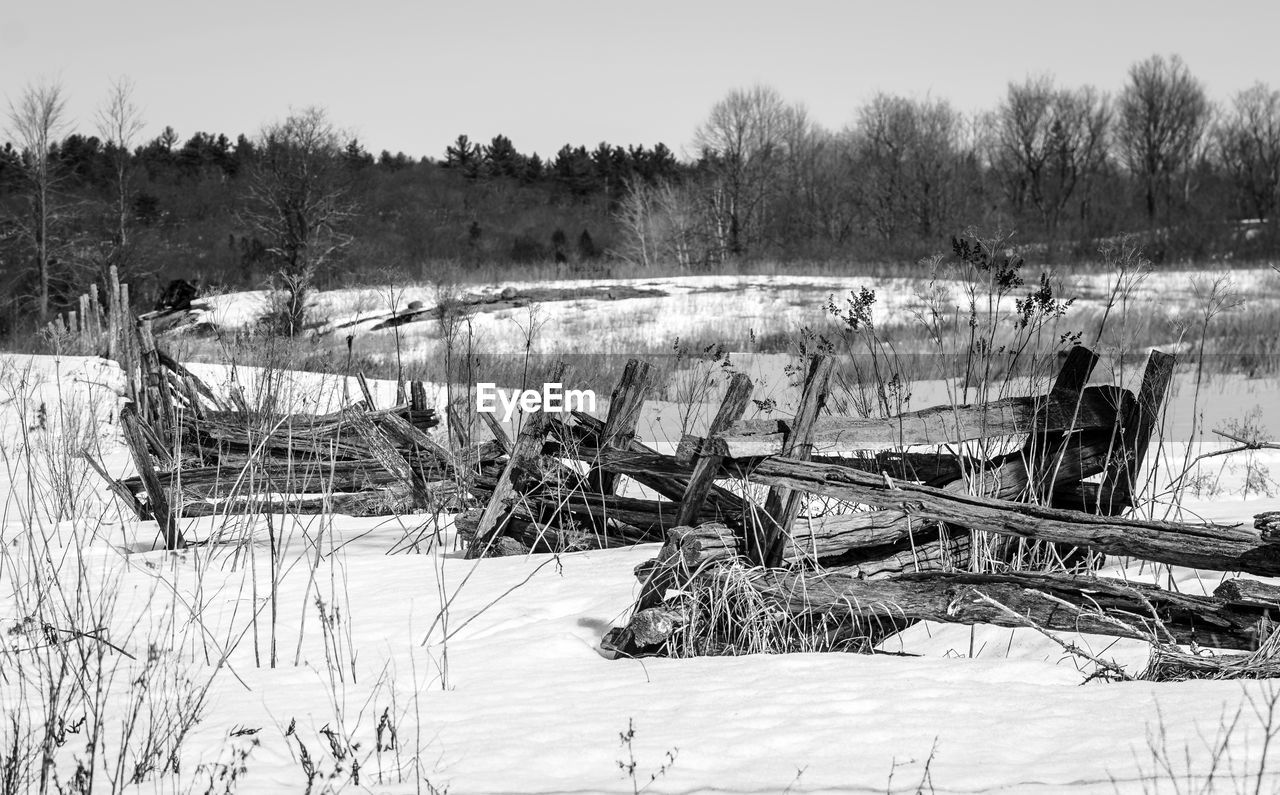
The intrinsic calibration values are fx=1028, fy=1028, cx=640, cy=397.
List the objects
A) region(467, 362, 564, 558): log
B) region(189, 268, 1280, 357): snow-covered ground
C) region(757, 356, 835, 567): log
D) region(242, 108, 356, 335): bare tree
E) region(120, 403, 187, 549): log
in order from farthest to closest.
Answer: region(242, 108, 356, 335): bare tree → region(189, 268, 1280, 357): snow-covered ground → region(120, 403, 187, 549): log → region(467, 362, 564, 558): log → region(757, 356, 835, 567): log

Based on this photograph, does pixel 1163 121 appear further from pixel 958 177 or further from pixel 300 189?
pixel 300 189

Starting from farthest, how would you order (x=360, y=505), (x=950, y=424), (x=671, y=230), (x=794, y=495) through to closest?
→ (x=671, y=230)
(x=360, y=505)
(x=950, y=424)
(x=794, y=495)

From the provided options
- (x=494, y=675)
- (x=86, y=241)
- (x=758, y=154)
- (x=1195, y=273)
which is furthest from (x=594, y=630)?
(x=758, y=154)

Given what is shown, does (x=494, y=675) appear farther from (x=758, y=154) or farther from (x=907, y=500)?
(x=758, y=154)

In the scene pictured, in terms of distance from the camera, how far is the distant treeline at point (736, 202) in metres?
34.7

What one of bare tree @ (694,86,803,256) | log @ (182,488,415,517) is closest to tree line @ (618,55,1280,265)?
bare tree @ (694,86,803,256)

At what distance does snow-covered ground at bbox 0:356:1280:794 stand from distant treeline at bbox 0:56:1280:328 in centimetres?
2852

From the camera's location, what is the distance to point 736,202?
4550 cm

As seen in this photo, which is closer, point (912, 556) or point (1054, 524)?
point (1054, 524)

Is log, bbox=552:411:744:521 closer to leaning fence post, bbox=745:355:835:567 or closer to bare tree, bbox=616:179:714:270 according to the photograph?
leaning fence post, bbox=745:355:835:567

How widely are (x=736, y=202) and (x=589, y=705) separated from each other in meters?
43.6

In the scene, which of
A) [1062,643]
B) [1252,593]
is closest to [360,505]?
[1062,643]

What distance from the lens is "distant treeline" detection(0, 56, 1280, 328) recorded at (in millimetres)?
34688

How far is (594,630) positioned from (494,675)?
0.64 meters
